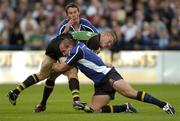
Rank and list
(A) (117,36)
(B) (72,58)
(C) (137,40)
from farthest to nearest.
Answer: (C) (137,40)
(A) (117,36)
(B) (72,58)

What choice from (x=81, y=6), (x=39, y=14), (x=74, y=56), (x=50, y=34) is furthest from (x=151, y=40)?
(x=74, y=56)

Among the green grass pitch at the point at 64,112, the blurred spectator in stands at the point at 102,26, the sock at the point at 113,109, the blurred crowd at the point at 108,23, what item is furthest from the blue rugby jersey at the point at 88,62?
the blurred spectator in stands at the point at 102,26

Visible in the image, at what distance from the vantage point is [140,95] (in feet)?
39.4

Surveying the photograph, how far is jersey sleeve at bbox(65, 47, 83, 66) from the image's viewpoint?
1234 centimetres

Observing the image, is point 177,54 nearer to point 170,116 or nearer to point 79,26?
point 79,26

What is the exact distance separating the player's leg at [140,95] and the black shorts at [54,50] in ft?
5.29

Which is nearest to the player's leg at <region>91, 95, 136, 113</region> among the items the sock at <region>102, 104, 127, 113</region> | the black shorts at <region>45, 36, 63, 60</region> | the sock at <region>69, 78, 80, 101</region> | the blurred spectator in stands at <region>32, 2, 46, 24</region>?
the sock at <region>102, 104, 127, 113</region>

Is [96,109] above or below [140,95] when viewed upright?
below

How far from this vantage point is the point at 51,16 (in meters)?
25.1

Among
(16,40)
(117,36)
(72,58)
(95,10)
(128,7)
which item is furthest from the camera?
(128,7)

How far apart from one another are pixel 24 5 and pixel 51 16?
1414mm

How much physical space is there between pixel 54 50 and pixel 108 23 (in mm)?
12255

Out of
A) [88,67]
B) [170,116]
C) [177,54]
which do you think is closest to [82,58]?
[88,67]

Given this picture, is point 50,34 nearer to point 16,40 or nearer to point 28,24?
point 28,24
